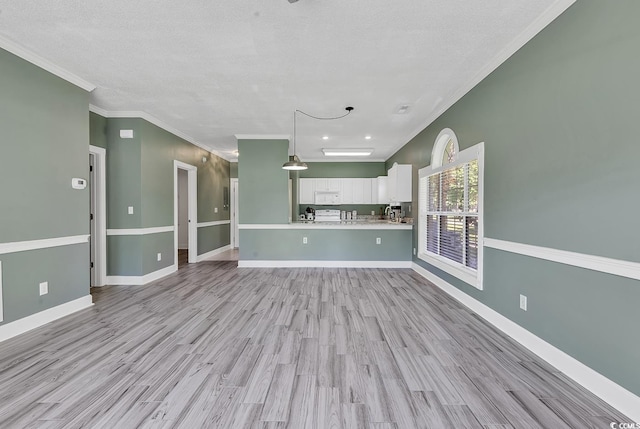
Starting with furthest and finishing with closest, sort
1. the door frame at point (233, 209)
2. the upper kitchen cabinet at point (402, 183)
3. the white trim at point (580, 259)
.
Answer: the door frame at point (233, 209) → the upper kitchen cabinet at point (402, 183) → the white trim at point (580, 259)

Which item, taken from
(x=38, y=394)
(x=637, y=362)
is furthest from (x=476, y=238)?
(x=38, y=394)

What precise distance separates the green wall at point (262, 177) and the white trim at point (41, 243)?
2781mm

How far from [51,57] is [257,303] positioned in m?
3.58

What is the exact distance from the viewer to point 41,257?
2969mm

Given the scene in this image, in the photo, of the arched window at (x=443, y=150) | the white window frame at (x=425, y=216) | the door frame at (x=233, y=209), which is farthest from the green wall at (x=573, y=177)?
the door frame at (x=233, y=209)

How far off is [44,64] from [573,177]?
510 centimetres

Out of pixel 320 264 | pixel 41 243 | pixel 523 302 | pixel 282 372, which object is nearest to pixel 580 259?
pixel 523 302

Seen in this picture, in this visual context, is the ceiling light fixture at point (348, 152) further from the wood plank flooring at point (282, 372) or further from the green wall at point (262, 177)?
the wood plank flooring at point (282, 372)

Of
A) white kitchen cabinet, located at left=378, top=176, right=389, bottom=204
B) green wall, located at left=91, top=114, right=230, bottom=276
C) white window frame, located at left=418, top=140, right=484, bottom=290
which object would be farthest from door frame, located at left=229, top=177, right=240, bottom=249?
white window frame, located at left=418, top=140, right=484, bottom=290

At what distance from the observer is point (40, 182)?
2.95m

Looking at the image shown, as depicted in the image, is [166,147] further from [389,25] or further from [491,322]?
[491,322]

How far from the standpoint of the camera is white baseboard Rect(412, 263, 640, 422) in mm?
1644

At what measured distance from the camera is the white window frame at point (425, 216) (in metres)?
3.15

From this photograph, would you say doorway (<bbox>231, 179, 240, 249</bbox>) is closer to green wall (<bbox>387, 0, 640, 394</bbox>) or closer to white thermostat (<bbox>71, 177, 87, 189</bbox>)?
white thermostat (<bbox>71, 177, 87, 189</bbox>)
